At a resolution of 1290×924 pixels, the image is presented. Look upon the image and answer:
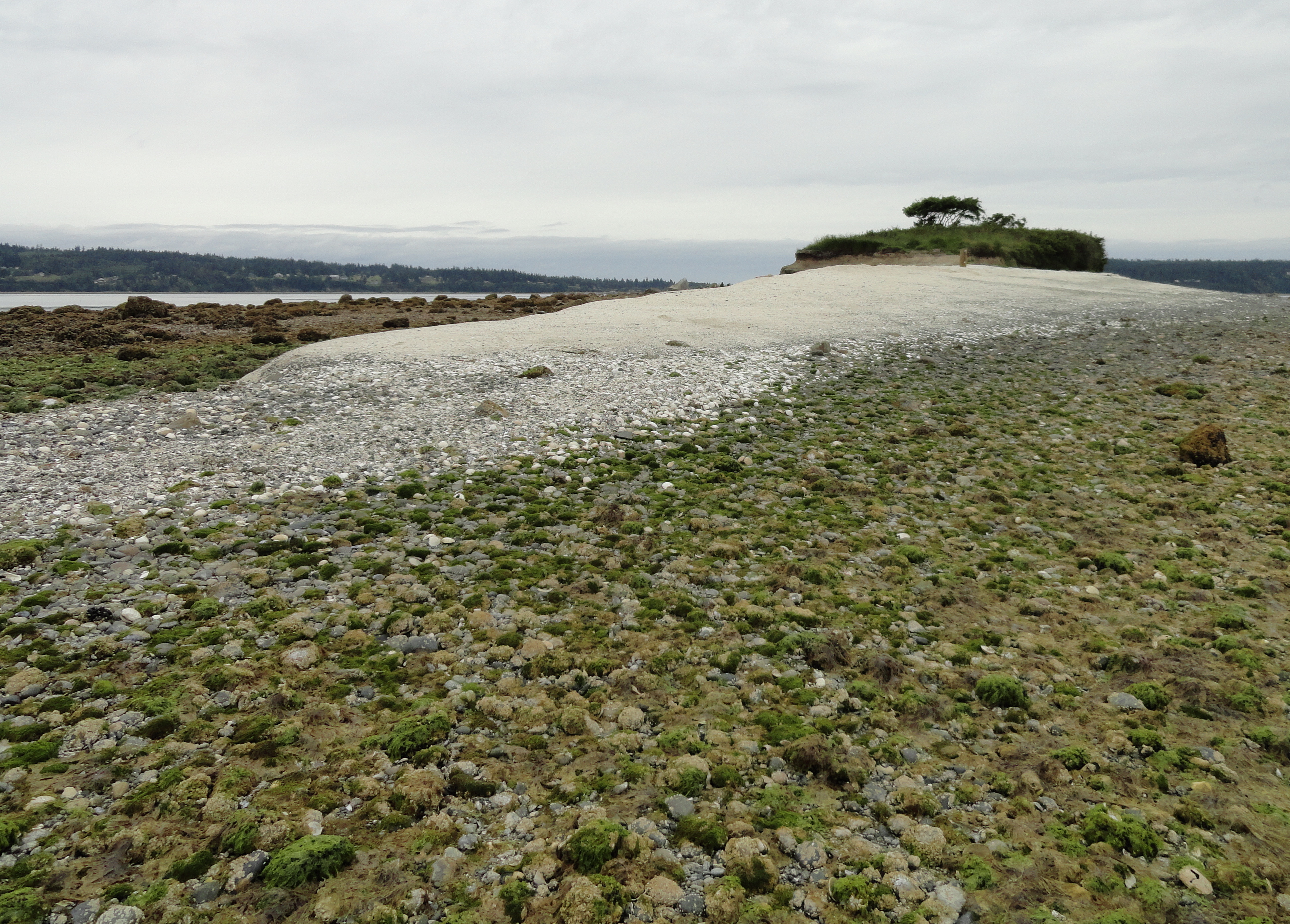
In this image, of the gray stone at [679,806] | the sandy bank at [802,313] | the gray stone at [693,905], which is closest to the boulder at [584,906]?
the gray stone at [693,905]

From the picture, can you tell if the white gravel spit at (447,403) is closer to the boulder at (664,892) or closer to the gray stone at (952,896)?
the boulder at (664,892)

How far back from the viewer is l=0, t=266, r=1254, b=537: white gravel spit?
14.2 m

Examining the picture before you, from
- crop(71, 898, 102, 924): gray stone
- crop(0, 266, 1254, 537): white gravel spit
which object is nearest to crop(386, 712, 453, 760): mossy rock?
crop(71, 898, 102, 924): gray stone

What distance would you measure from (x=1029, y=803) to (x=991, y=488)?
971cm

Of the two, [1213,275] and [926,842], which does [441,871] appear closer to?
[926,842]

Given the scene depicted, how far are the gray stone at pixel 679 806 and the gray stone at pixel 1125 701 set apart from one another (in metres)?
5.05

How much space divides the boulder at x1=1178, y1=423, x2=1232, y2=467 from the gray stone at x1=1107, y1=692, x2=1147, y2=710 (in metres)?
11.2

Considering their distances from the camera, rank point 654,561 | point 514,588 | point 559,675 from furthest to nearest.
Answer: point 654,561, point 514,588, point 559,675

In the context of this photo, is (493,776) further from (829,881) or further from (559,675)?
(829,881)

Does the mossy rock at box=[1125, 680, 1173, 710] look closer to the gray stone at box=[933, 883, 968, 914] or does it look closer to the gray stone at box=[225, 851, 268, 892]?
the gray stone at box=[933, 883, 968, 914]

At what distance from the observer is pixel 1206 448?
618 inches

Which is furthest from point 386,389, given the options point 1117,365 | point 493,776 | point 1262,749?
point 1117,365

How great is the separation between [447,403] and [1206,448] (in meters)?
19.6

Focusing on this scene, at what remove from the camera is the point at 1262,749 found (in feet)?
22.1
